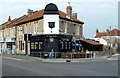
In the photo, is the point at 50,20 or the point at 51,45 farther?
the point at 50,20

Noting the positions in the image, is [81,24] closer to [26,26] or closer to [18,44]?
[26,26]

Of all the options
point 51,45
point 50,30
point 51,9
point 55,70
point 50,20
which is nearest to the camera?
point 55,70

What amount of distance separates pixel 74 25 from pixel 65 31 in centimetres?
414

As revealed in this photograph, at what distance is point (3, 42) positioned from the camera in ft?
152

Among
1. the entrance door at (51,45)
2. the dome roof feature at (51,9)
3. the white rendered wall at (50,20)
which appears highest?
the dome roof feature at (51,9)

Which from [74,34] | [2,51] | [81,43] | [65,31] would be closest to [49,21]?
[65,31]

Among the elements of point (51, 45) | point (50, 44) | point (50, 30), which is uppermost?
point (50, 30)

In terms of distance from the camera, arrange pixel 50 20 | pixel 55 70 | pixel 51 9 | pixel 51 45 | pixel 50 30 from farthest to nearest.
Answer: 1. pixel 51 9
2. pixel 50 20
3. pixel 50 30
4. pixel 51 45
5. pixel 55 70

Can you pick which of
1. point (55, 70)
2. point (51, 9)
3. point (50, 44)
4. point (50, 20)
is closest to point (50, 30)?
point (50, 20)

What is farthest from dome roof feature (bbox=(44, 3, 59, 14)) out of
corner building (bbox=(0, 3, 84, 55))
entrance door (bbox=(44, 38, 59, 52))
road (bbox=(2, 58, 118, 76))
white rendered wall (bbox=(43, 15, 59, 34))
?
road (bbox=(2, 58, 118, 76))

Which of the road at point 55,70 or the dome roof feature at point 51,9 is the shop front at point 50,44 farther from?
the road at point 55,70

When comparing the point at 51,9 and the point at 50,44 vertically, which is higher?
the point at 51,9

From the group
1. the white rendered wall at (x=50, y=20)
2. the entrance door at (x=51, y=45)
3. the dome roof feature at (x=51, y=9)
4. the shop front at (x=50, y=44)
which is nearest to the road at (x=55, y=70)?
the shop front at (x=50, y=44)

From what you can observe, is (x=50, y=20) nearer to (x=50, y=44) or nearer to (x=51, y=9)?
(x=51, y=9)
